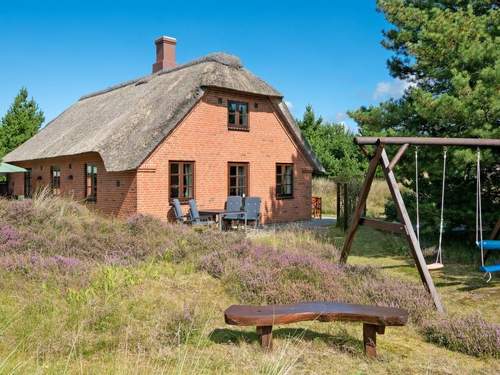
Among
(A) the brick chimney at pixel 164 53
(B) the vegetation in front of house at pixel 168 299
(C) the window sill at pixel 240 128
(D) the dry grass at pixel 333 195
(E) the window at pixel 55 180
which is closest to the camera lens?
(B) the vegetation in front of house at pixel 168 299

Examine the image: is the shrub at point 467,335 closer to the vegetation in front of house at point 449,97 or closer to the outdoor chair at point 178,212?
the vegetation in front of house at point 449,97

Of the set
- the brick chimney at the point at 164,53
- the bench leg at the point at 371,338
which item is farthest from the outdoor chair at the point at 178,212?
the bench leg at the point at 371,338

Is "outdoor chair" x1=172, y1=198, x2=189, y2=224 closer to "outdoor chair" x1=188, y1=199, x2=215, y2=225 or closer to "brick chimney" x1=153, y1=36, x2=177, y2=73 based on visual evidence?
"outdoor chair" x1=188, y1=199, x2=215, y2=225

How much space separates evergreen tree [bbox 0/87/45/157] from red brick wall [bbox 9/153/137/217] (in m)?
7.64

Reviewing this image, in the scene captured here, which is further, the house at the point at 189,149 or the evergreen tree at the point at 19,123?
the evergreen tree at the point at 19,123

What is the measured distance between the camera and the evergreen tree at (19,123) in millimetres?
27312

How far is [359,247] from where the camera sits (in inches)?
440

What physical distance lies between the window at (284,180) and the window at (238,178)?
1.52 metres

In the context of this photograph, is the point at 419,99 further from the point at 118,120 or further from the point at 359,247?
the point at 118,120

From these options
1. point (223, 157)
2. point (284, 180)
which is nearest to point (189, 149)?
point (223, 157)

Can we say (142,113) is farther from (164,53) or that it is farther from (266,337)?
(266,337)

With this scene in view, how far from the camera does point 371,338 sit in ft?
13.9

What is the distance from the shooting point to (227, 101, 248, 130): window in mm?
16375

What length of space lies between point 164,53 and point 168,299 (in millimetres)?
17661
